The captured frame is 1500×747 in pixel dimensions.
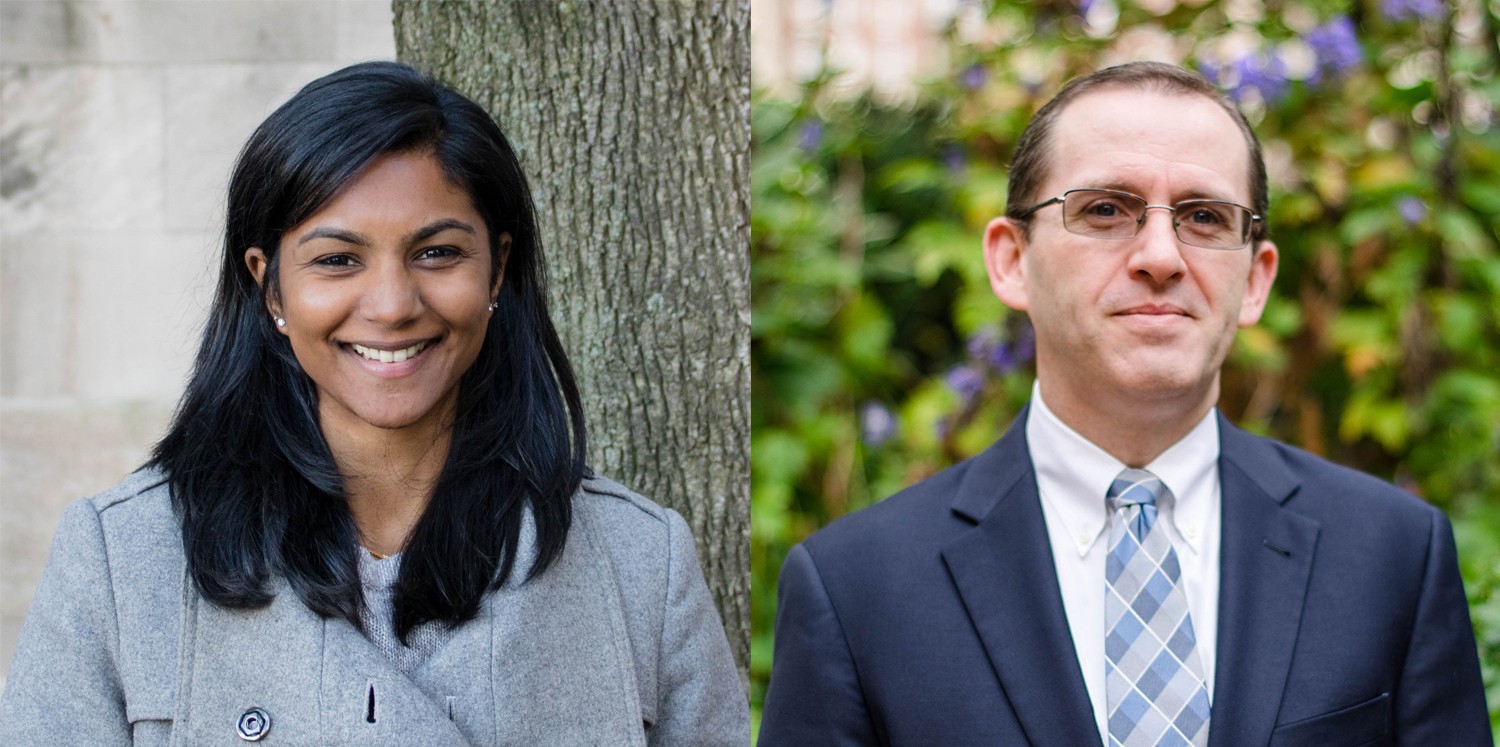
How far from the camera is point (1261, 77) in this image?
4785mm

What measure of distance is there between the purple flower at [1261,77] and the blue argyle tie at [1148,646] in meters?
3.13

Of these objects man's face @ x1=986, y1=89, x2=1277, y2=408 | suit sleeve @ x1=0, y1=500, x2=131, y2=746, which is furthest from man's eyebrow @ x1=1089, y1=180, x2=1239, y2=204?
suit sleeve @ x1=0, y1=500, x2=131, y2=746

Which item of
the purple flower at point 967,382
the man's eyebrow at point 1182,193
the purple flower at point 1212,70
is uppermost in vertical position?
the purple flower at point 1212,70

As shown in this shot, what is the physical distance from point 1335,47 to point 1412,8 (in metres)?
0.28

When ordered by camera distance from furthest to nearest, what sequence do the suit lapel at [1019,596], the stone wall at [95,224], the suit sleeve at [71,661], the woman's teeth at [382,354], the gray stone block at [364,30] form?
the stone wall at [95,224] < the gray stone block at [364,30] < the suit lapel at [1019,596] < the woman's teeth at [382,354] < the suit sleeve at [71,661]

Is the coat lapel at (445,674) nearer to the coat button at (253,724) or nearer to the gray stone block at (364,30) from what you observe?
the coat button at (253,724)

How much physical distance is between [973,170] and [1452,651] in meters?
3.27

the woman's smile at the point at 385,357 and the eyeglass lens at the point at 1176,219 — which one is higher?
the eyeglass lens at the point at 1176,219

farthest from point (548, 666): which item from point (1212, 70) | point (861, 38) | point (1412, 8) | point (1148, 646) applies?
point (861, 38)

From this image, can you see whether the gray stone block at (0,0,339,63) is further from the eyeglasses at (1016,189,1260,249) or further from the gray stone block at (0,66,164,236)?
the eyeglasses at (1016,189,1260,249)

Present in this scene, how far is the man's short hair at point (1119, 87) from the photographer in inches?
87.9

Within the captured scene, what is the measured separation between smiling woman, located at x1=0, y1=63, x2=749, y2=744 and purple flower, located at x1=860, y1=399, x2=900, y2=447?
9.67 feet

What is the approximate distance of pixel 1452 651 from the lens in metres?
2.13

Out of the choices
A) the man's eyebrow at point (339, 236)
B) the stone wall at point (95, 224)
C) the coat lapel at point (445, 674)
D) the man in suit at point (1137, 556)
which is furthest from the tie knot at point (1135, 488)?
the stone wall at point (95, 224)
